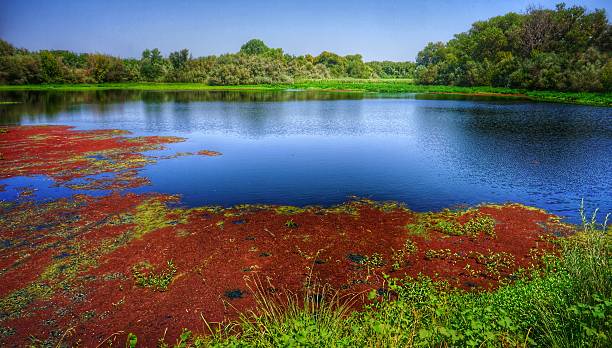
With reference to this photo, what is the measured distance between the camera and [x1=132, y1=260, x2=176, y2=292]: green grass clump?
10.1m

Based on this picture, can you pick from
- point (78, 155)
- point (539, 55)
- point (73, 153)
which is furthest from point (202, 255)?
Answer: point (539, 55)

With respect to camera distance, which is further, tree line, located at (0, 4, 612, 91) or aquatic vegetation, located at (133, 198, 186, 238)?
tree line, located at (0, 4, 612, 91)

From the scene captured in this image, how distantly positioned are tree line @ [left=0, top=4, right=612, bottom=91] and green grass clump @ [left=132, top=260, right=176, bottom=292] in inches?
3158

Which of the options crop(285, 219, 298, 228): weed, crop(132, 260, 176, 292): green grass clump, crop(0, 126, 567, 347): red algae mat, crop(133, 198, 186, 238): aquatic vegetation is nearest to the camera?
crop(0, 126, 567, 347): red algae mat

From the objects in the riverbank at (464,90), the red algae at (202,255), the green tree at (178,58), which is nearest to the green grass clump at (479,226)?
the red algae at (202,255)

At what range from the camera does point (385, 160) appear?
24406mm

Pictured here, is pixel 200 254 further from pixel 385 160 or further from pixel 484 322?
pixel 385 160

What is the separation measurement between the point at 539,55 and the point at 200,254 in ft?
303

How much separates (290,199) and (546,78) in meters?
81.0

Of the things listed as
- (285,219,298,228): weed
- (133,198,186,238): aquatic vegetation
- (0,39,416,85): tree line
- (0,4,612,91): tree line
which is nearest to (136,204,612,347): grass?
(285,219,298,228): weed

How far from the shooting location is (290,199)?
17.0 metres

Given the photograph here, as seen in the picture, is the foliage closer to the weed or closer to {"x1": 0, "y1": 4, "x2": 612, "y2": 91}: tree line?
{"x1": 0, "y1": 4, "x2": 612, "y2": 91}: tree line

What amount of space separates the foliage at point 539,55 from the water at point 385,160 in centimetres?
3329

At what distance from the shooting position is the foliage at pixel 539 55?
71.7 m
